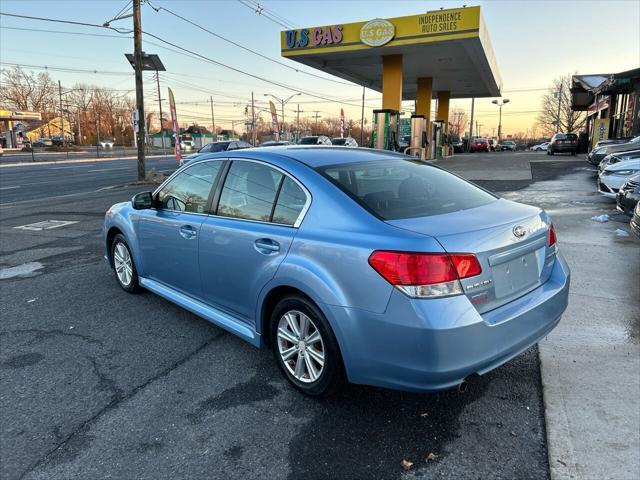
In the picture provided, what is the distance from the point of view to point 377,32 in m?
19.7

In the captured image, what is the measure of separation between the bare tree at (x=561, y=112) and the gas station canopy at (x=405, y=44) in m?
66.3

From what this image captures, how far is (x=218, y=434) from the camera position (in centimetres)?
274

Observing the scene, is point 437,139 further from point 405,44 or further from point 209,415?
point 209,415

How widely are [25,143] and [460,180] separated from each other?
80.7m

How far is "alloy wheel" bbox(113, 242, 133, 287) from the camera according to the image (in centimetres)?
505

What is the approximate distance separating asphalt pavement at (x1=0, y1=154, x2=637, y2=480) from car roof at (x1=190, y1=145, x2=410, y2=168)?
1.57 meters

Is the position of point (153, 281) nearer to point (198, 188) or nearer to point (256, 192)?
point (198, 188)

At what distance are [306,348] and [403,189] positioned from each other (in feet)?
4.24

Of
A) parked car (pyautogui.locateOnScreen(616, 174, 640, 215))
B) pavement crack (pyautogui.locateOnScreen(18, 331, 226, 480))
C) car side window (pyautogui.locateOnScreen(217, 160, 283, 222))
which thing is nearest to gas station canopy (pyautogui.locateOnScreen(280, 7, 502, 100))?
parked car (pyautogui.locateOnScreen(616, 174, 640, 215))

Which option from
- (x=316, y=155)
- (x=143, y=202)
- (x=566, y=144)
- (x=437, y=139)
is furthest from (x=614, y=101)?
(x=143, y=202)

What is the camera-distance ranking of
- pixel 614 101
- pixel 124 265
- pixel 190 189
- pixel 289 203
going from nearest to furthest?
pixel 289 203
pixel 190 189
pixel 124 265
pixel 614 101

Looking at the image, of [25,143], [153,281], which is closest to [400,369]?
[153,281]

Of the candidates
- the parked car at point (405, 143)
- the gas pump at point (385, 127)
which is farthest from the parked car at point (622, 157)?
the parked car at point (405, 143)

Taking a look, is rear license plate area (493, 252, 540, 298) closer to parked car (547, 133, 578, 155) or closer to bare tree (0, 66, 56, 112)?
parked car (547, 133, 578, 155)
